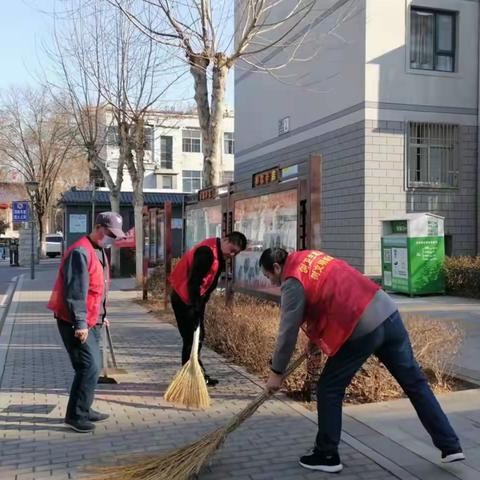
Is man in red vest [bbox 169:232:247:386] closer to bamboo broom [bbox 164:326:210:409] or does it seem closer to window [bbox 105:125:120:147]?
bamboo broom [bbox 164:326:210:409]

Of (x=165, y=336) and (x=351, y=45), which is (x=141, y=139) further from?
(x=165, y=336)

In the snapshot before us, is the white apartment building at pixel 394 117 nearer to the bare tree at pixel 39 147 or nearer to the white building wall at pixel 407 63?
the white building wall at pixel 407 63

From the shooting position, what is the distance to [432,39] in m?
17.4

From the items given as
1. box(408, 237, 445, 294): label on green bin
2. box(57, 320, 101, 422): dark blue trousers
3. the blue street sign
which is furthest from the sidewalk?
the blue street sign

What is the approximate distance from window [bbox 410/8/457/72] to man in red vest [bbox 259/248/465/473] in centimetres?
1469

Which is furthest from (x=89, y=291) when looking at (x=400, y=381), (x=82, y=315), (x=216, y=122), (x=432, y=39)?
(x=432, y=39)

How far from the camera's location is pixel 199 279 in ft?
19.6

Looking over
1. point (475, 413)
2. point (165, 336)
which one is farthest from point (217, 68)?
point (475, 413)

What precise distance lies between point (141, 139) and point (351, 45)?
264 inches

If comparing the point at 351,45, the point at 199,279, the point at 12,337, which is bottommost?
the point at 12,337

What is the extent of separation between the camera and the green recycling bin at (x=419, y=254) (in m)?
14.0

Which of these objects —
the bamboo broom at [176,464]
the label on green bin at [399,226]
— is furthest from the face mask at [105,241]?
the label on green bin at [399,226]

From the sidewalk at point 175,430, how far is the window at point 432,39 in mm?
12787

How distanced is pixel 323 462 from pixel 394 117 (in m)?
14.0
